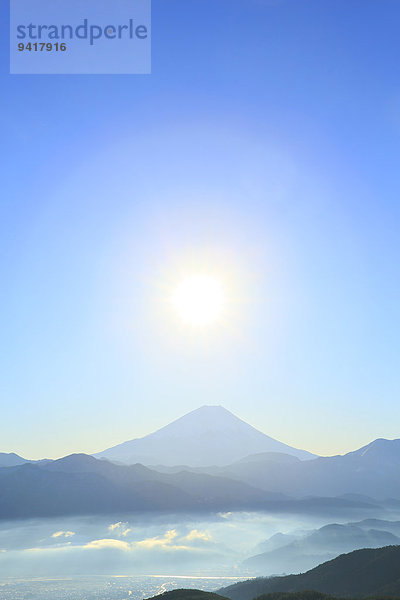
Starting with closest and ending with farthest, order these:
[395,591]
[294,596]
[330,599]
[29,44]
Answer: [29,44] < [330,599] < [294,596] < [395,591]

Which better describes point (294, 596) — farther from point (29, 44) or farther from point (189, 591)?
point (29, 44)

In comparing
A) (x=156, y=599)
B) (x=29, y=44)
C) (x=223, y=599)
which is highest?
(x=29, y=44)

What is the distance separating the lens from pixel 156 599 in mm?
180750

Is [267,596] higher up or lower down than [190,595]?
lower down

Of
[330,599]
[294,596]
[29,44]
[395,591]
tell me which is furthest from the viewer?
[395,591]

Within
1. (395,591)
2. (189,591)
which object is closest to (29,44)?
(189,591)

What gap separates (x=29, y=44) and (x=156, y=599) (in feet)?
601

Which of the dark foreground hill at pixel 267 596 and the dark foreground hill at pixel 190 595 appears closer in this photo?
the dark foreground hill at pixel 267 596

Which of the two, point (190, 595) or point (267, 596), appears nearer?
point (190, 595)

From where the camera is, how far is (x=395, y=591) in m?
174

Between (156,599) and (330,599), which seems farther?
(156,599)

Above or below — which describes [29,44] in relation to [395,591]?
above

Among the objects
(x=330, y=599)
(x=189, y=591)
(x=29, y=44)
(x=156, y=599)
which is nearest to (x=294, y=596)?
(x=330, y=599)

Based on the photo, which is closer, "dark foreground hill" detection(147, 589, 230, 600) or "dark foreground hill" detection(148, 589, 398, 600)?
"dark foreground hill" detection(148, 589, 398, 600)
